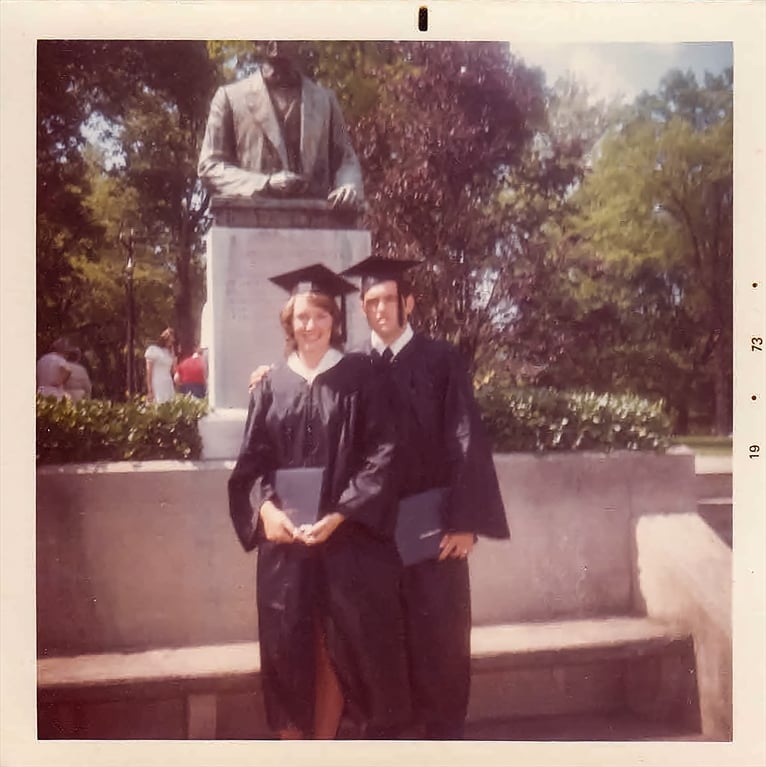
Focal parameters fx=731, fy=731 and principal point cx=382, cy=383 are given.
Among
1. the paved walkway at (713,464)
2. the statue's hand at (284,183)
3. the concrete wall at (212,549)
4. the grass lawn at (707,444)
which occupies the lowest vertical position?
the concrete wall at (212,549)

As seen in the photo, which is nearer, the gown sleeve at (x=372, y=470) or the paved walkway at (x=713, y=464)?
the gown sleeve at (x=372, y=470)

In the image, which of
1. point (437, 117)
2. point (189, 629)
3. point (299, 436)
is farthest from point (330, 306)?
point (189, 629)

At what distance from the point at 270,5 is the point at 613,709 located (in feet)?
7.72

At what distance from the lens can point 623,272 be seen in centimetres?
219

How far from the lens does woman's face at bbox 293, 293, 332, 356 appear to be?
2139 mm

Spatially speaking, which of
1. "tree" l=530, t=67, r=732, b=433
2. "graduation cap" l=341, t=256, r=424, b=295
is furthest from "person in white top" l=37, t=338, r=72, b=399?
"tree" l=530, t=67, r=732, b=433

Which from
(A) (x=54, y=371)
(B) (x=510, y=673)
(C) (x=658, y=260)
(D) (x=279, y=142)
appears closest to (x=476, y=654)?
(B) (x=510, y=673)

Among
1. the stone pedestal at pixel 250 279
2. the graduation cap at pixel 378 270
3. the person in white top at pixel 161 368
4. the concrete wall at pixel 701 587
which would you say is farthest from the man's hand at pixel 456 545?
the person in white top at pixel 161 368

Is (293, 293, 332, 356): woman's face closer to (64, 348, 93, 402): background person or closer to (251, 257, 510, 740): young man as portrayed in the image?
(251, 257, 510, 740): young man

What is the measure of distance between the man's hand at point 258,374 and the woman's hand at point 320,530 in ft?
1.44

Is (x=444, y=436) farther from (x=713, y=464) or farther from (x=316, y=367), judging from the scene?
(x=713, y=464)

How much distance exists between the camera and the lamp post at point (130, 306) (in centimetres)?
214

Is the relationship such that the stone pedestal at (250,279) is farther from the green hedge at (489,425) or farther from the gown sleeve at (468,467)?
the gown sleeve at (468,467)

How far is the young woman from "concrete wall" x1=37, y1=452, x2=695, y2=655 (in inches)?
4.0
